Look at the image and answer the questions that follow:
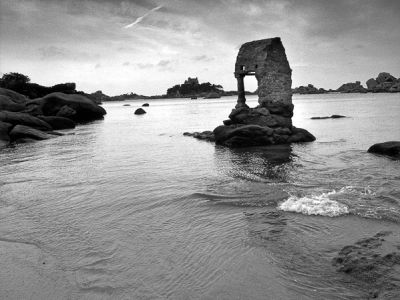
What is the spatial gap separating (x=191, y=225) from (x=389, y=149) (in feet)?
43.6

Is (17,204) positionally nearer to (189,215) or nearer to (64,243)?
(64,243)

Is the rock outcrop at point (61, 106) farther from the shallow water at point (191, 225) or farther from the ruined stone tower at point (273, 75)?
the shallow water at point (191, 225)

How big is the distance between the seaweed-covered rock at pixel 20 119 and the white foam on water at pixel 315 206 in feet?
86.1

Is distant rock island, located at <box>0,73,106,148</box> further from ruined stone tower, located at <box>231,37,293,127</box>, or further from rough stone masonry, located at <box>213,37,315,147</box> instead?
ruined stone tower, located at <box>231,37,293,127</box>

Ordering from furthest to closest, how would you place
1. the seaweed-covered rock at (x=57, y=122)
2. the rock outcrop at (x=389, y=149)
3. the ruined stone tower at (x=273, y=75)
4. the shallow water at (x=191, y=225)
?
the seaweed-covered rock at (x=57, y=122) → the ruined stone tower at (x=273, y=75) → the rock outcrop at (x=389, y=149) → the shallow water at (x=191, y=225)

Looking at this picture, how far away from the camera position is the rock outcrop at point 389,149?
55.6ft

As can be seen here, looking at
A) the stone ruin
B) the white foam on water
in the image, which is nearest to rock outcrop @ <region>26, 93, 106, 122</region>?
the stone ruin

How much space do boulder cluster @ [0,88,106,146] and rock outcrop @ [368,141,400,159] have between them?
77.6ft

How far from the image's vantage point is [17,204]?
33.7 ft

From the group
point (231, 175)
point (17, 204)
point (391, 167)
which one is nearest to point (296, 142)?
point (391, 167)

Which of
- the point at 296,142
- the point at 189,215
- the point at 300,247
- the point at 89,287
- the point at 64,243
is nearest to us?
the point at 89,287

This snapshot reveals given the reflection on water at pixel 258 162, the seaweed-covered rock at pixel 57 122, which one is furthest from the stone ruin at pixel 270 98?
the seaweed-covered rock at pixel 57 122

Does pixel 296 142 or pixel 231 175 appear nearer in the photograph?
pixel 231 175

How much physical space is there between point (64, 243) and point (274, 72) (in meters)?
20.2
